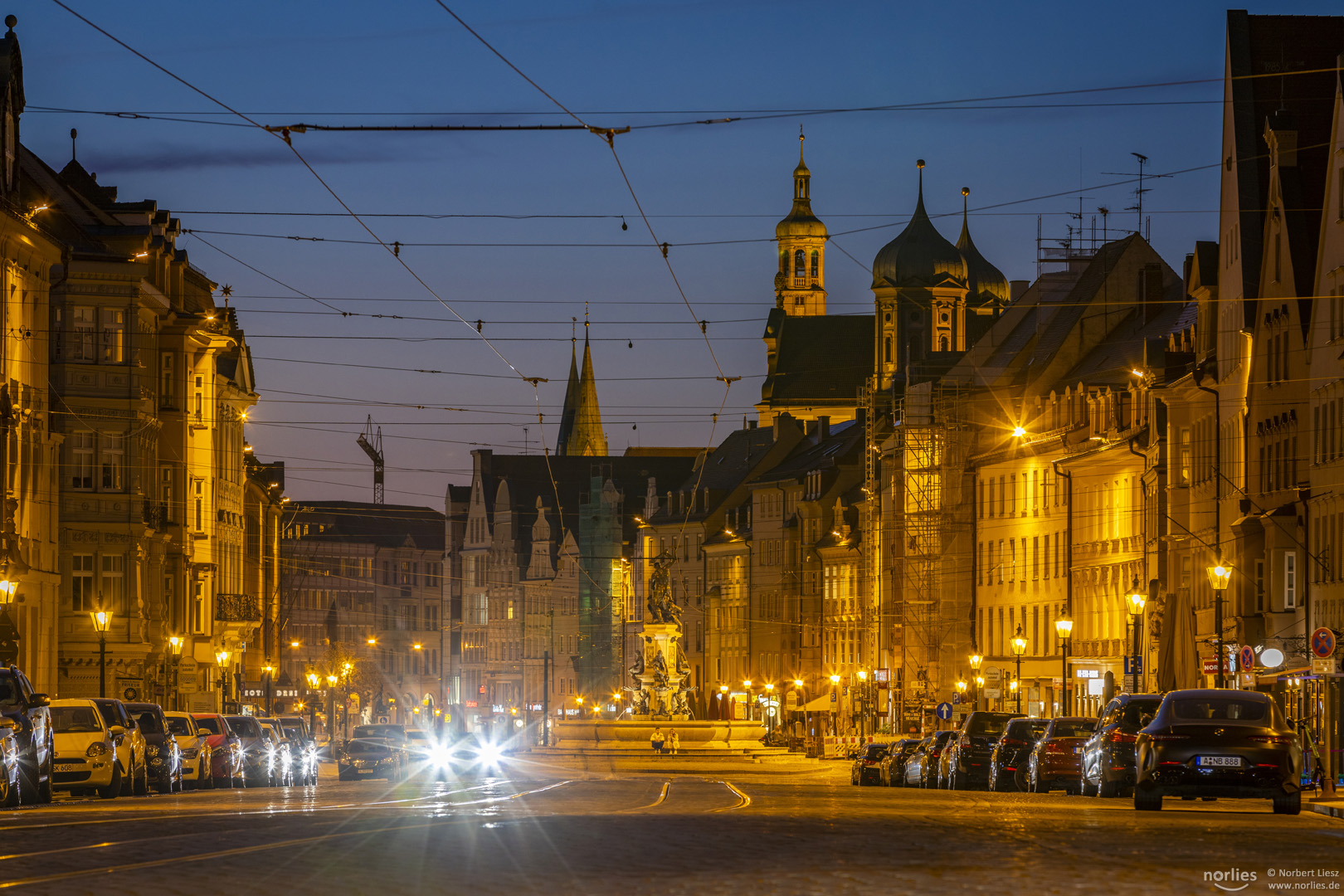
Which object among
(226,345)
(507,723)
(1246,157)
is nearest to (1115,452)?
(1246,157)

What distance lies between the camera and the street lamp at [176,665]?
208 ft

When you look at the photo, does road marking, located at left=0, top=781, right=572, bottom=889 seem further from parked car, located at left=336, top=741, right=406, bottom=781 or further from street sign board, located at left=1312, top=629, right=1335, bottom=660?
parked car, located at left=336, top=741, right=406, bottom=781

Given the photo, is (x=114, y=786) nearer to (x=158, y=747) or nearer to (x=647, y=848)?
(x=158, y=747)

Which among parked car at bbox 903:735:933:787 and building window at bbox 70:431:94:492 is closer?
parked car at bbox 903:735:933:787

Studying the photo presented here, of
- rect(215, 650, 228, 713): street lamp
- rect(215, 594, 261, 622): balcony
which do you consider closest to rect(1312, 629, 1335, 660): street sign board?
rect(215, 650, 228, 713): street lamp

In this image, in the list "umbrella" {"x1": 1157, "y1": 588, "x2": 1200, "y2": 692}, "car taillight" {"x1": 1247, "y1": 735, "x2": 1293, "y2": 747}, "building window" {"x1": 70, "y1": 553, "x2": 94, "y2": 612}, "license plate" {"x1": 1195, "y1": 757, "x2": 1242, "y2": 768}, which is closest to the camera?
"license plate" {"x1": 1195, "y1": 757, "x2": 1242, "y2": 768}

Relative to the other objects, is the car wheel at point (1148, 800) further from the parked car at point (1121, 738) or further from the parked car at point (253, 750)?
the parked car at point (253, 750)

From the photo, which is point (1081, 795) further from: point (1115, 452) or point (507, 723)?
point (507, 723)

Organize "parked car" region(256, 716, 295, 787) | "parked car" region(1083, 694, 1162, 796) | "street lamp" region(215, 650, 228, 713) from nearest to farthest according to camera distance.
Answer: "parked car" region(1083, 694, 1162, 796) < "parked car" region(256, 716, 295, 787) < "street lamp" region(215, 650, 228, 713)

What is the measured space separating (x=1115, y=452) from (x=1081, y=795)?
141 feet

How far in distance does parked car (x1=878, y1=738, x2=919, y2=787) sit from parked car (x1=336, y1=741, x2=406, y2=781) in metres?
13.0

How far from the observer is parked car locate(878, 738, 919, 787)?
4616 centimetres

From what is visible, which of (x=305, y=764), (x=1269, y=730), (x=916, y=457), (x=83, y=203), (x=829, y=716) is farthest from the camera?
(x=829, y=716)

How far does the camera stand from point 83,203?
66.3 meters
